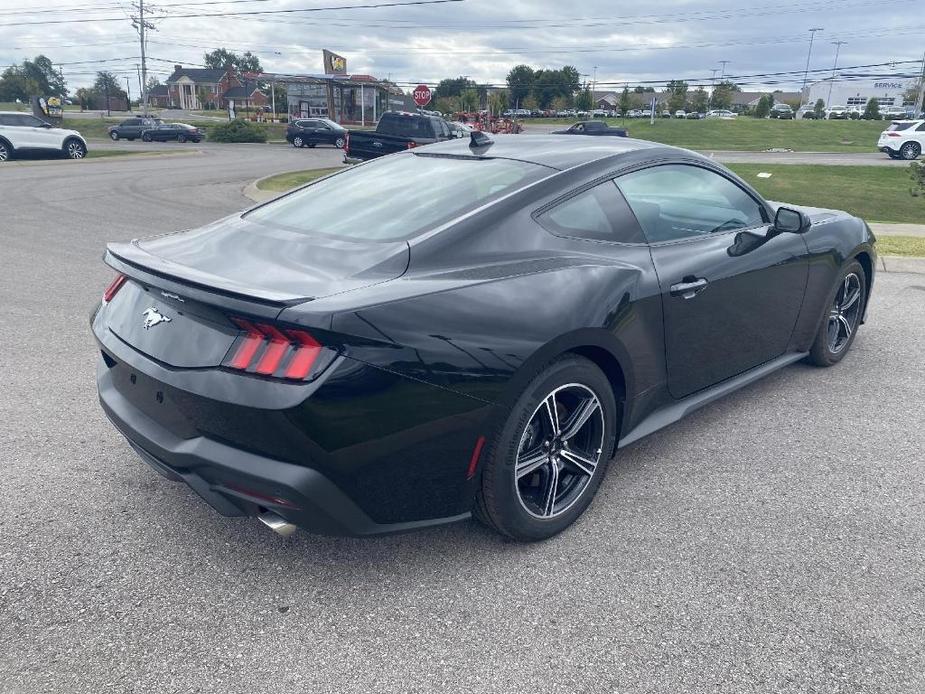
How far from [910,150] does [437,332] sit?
117 ft

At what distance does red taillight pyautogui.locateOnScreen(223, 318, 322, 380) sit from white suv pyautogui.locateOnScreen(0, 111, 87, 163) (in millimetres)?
26568

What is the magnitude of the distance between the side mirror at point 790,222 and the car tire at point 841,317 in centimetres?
80

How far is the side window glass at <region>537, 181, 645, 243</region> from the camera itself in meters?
3.09

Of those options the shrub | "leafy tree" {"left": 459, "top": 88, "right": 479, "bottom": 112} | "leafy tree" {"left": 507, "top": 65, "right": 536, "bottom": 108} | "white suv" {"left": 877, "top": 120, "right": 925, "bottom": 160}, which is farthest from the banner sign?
"white suv" {"left": 877, "top": 120, "right": 925, "bottom": 160}

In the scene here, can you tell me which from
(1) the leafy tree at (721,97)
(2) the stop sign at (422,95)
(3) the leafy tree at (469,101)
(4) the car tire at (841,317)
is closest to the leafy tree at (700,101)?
(1) the leafy tree at (721,97)

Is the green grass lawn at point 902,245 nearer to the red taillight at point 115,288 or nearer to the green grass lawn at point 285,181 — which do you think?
the red taillight at point 115,288

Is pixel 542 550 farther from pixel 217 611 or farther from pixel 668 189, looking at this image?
pixel 668 189

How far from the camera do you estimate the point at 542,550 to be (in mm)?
2924

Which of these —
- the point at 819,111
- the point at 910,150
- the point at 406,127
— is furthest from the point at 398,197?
the point at 819,111

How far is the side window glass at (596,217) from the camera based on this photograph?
10.1ft

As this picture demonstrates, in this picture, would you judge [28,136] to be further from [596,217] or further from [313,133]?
[596,217]

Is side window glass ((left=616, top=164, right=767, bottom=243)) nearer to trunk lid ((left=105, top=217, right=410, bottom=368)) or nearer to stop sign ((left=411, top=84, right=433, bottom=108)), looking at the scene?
trunk lid ((left=105, top=217, right=410, bottom=368))

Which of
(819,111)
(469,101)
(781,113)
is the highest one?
(819,111)

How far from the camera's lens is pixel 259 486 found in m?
2.37
